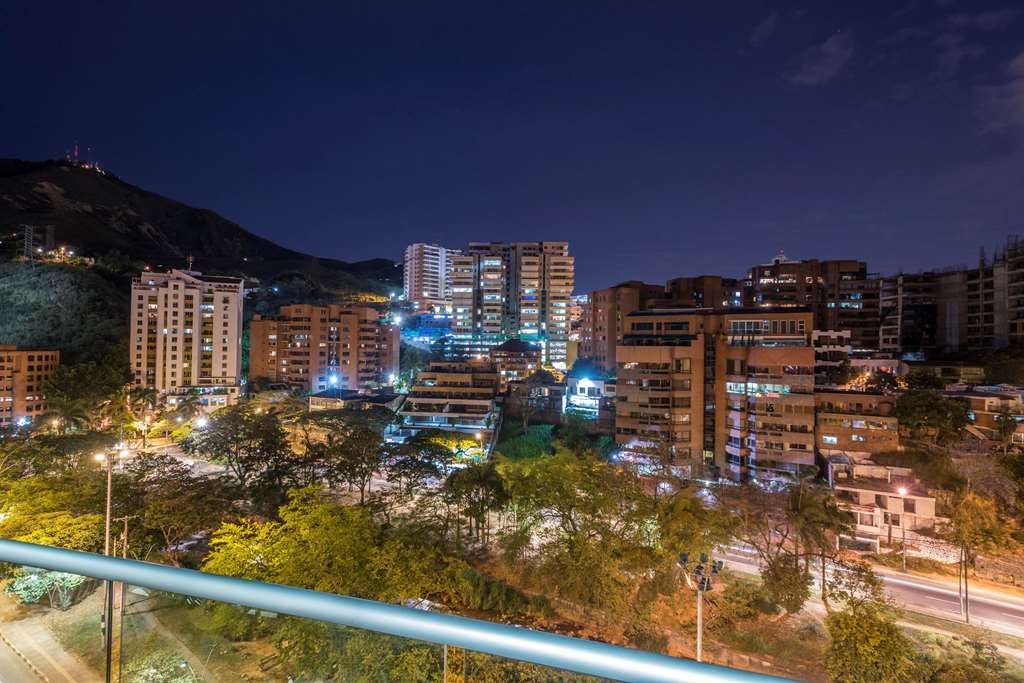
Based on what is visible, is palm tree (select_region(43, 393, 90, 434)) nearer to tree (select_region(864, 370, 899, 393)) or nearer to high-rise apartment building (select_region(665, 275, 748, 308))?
high-rise apartment building (select_region(665, 275, 748, 308))

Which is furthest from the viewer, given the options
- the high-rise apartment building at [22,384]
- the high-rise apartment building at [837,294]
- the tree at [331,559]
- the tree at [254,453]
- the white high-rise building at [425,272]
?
the white high-rise building at [425,272]

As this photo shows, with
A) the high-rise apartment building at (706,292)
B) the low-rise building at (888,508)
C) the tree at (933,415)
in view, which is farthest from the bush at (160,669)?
the high-rise apartment building at (706,292)

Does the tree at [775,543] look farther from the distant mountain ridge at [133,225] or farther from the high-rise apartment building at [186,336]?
the distant mountain ridge at [133,225]

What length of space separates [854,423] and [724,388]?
4125mm

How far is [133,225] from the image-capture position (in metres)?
72.4

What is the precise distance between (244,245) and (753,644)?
103 m

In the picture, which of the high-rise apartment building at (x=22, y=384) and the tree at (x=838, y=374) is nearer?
the tree at (x=838, y=374)

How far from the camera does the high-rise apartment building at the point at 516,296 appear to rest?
155 ft

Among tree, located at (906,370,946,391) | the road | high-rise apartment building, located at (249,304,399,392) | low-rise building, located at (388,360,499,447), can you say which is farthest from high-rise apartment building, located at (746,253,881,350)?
high-rise apartment building, located at (249,304,399,392)

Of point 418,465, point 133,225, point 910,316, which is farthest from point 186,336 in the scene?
point 133,225

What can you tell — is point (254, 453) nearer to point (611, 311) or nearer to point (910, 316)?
point (611, 311)

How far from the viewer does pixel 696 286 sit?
34.6 metres

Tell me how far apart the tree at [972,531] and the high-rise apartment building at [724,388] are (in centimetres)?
456

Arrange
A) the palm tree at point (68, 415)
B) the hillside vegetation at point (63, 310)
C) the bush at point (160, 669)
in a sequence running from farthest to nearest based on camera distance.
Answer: the hillside vegetation at point (63, 310)
the palm tree at point (68, 415)
the bush at point (160, 669)
